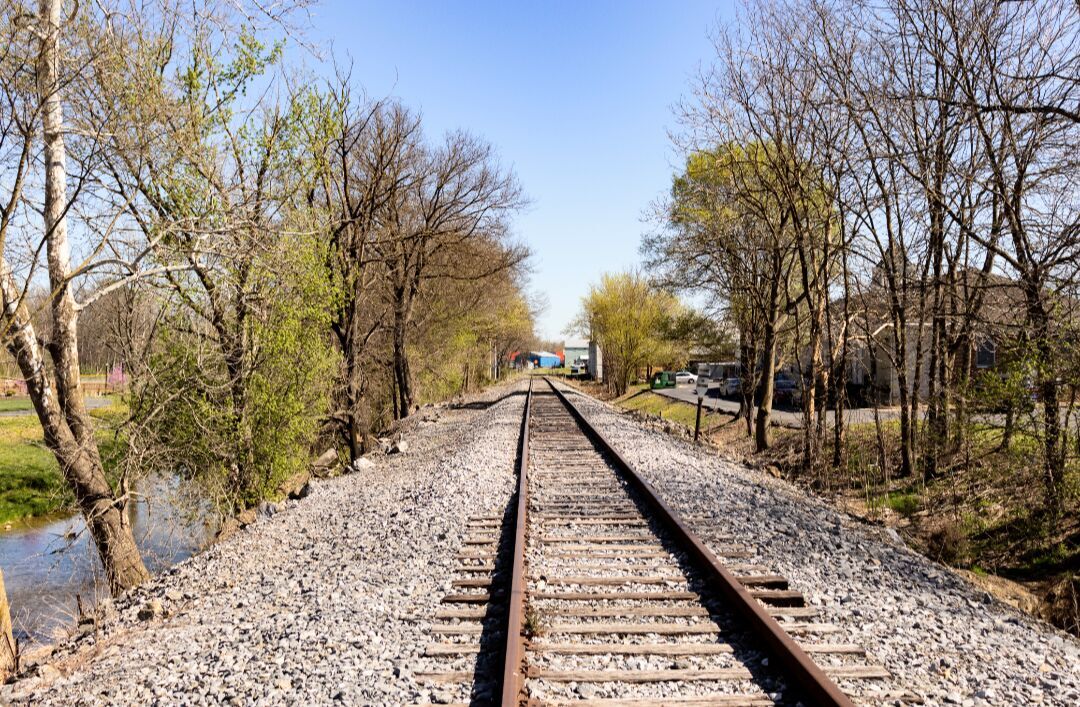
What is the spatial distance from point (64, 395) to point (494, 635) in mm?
6438

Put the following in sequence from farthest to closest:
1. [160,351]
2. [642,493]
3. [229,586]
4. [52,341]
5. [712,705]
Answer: [160,351]
[642,493]
[52,341]
[229,586]
[712,705]

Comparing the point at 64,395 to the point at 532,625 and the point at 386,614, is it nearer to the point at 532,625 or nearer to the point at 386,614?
the point at 386,614

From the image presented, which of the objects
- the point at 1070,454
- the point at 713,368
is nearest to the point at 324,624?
the point at 1070,454

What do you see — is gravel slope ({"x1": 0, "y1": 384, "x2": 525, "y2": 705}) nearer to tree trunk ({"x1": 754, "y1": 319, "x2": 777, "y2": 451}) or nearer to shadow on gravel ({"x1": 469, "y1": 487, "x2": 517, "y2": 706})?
shadow on gravel ({"x1": 469, "y1": 487, "x2": 517, "y2": 706})

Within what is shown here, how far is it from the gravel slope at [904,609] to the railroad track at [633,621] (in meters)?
0.28

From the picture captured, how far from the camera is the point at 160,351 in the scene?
39.6 feet

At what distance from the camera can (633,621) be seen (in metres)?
5.04

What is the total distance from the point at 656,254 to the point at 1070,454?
51.6 feet

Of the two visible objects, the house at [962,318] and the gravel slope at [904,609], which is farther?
the house at [962,318]

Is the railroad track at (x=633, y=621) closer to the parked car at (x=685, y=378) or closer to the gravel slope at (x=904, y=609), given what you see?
the gravel slope at (x=904, y=609)

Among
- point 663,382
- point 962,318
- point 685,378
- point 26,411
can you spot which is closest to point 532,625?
point 962,318

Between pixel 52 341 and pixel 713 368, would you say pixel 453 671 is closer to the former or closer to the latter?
pixel 52 341

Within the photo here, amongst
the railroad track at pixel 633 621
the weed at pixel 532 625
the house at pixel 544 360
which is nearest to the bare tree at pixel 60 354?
the railroad track at pixel 633 621

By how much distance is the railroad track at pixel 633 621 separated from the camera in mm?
3992
